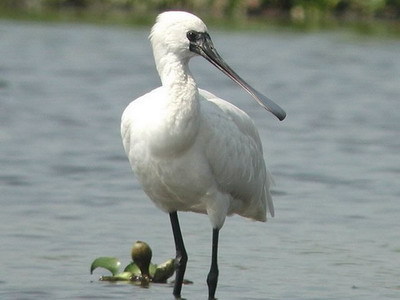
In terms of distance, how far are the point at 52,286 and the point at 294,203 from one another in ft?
11.7

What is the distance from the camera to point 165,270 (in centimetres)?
848

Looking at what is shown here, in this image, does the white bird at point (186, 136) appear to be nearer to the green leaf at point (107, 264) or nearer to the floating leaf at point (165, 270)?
the floating leaf at point (165, 270)

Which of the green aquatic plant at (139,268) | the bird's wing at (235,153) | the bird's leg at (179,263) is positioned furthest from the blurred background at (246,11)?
the bird's leg at (179,263)

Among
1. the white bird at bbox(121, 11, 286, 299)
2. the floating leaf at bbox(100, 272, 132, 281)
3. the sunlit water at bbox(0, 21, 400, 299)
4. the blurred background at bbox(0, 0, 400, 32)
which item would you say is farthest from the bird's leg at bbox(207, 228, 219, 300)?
the blurred background at bbox(0, 0, 400, 32)

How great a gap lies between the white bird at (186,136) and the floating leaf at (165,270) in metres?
0.35

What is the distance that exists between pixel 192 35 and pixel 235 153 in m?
0.79

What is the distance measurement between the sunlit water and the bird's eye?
1695mm

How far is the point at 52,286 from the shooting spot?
833cm

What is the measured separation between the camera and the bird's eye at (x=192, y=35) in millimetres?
7484

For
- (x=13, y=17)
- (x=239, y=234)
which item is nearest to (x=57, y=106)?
(x=239, y=234)

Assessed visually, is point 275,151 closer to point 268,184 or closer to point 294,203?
point 294,203

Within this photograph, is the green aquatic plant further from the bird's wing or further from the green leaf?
the bird's wing

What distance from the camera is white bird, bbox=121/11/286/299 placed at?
7402 millimetres

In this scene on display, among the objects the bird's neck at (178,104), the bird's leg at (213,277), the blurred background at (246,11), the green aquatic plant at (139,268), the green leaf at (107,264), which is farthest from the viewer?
the blurred background at (246,11)
